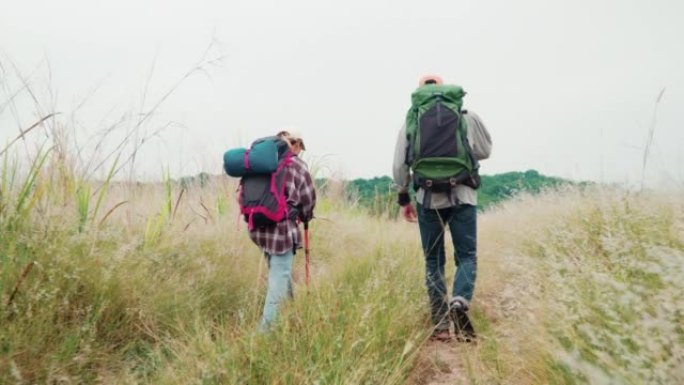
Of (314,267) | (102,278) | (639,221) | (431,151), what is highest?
(431,151)

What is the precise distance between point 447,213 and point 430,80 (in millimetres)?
1186

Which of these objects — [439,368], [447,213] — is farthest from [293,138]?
[439,368]

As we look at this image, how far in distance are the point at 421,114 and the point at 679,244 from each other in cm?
206

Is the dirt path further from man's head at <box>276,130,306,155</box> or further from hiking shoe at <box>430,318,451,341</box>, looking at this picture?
man's head at <box>276,130,306,155</box>

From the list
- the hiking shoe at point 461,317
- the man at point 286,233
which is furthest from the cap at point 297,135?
the hiking shoe at point 461,317

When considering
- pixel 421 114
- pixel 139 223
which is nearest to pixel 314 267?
pixel 139 223

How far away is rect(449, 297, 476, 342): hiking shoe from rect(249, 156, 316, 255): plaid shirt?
1.36 metres

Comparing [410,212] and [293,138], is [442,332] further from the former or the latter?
[293,138]

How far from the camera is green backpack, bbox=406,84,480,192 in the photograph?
14.0 feet

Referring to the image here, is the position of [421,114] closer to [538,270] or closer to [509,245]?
[538,270]

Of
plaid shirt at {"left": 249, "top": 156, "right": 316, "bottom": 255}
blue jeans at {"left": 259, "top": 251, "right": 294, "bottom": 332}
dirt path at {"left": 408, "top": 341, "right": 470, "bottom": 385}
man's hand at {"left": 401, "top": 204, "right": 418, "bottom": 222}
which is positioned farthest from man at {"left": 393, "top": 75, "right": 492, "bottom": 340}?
blue jeans at {"left": 259, "top": 251, "right": 294, "bottom": 332}

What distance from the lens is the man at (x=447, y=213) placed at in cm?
428

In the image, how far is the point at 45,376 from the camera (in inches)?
108

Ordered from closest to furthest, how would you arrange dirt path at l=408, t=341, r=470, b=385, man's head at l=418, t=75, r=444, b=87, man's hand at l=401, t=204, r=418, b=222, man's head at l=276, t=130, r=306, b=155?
dirt path at l=408, t=341, r=470, b=385, man's head at l=276, t=130, r=306, b=155, man's head at l=418, t=75, r=444, b=87, man's hand at l=401, t=204, r=418, b=222
